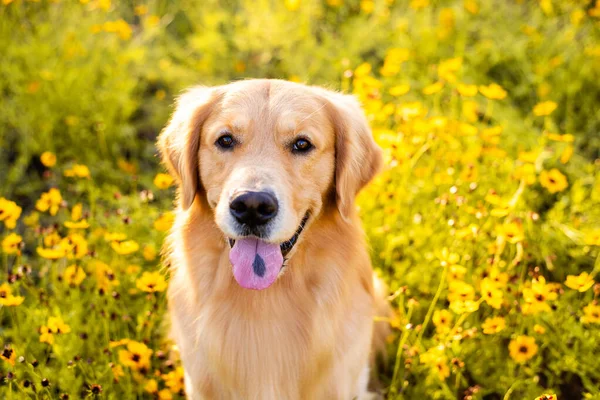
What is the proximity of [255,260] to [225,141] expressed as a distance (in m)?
0.52

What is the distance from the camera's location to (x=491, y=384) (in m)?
2.98

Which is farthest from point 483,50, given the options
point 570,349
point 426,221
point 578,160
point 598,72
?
point 570,349

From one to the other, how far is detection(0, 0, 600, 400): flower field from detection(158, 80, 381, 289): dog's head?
495mm

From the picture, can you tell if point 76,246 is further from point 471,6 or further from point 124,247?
point 471,6

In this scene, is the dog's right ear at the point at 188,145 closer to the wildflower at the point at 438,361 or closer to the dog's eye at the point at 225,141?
the dog's eye at the point at 225,141

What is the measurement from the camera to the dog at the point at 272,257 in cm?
250

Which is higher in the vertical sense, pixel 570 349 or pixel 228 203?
pixel 228 203

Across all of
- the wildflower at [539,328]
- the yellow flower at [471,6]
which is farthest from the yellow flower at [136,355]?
the yellow flower at [471,6]

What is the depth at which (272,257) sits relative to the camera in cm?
244

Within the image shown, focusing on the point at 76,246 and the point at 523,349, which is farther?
the point at 76,246

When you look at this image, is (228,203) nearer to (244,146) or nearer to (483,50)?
(244,146)

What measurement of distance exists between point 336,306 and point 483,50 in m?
3.45

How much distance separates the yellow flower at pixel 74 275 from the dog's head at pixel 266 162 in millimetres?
665

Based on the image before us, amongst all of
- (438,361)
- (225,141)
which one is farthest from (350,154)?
(438,361)
